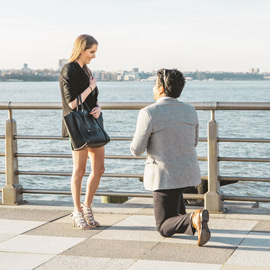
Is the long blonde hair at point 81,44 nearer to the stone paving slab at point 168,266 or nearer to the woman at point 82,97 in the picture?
the woman at point 82,97

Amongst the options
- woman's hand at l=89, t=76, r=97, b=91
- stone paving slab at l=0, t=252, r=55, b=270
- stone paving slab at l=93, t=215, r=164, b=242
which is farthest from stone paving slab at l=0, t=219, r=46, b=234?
woman's hand at l=89, t=76, r=97, b=91

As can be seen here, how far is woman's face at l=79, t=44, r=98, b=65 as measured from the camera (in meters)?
5.96

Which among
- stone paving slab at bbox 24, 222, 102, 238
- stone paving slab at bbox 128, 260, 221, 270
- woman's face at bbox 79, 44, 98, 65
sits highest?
woman's face at bbox 79, 44, 98, 65

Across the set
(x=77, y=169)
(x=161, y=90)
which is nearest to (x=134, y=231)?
(x=77, y=169)

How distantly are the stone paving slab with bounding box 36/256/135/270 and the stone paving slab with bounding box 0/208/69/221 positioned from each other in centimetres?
165

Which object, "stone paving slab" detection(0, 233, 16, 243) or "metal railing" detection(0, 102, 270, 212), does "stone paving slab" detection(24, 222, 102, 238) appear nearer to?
"stone paving slab" detection(0, 233, 16, 243)

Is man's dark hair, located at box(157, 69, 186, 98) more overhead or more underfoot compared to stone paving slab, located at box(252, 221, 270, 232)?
more overhead

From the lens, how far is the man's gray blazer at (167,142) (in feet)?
17.8

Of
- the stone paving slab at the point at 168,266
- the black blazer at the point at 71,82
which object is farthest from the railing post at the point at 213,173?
the stone paving slab at the point at 168,266

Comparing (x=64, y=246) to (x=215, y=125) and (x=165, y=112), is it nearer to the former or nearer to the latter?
(x=165, y=112)

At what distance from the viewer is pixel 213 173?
6.86 metres

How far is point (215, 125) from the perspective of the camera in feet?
22.2

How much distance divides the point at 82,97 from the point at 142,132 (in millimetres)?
799

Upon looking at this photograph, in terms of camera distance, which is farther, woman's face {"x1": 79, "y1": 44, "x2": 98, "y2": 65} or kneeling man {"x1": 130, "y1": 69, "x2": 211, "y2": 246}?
woman's face {"x1": 79, "y1": 44, "x2": 98, "y2": 65}
